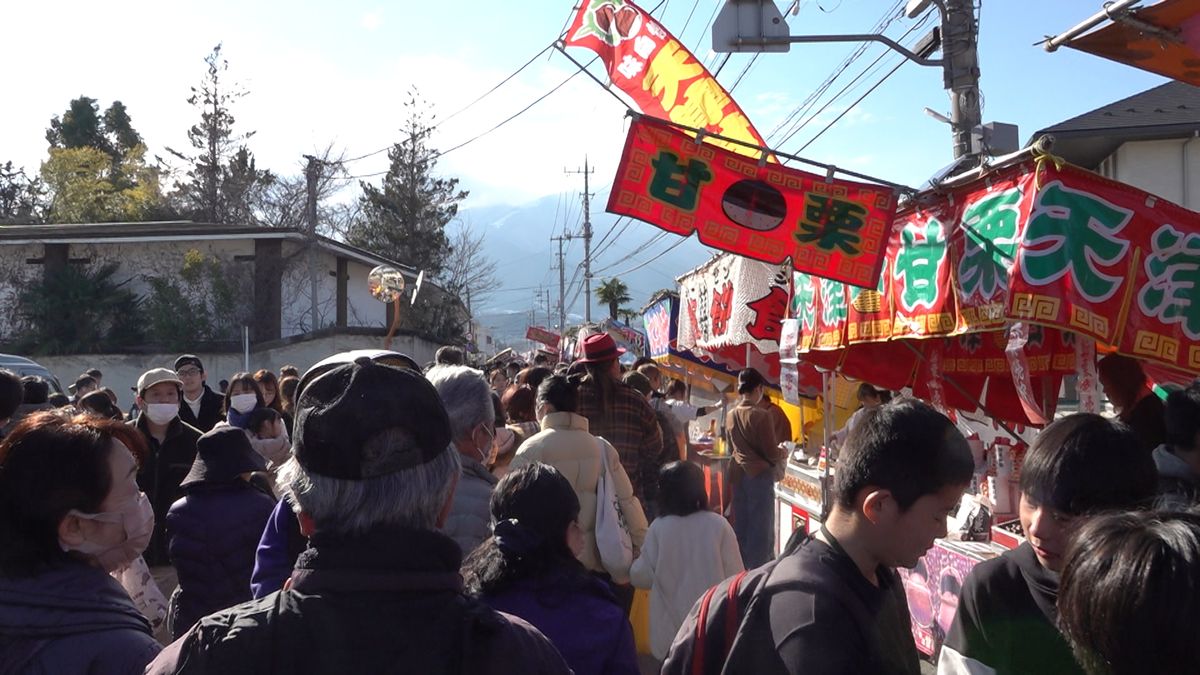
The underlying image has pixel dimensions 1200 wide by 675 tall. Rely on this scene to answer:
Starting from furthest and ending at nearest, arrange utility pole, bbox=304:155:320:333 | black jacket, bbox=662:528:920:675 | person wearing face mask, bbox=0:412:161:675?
1. utility pole, bbox=304:155:320:333
2. person wearing face mask, bbox=0:412:161:675
3. black jacket, bbox=662:528:920:675

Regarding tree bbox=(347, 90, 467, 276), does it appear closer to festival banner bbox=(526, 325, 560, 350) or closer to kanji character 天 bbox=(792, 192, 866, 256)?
festival banner bbox=(526, 325, 560, 350)

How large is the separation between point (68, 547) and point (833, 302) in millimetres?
6677

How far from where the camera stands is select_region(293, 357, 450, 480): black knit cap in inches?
68.0

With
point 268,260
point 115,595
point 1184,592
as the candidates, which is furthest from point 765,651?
point 268,260

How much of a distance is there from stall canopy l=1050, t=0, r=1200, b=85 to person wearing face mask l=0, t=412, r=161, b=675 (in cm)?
459

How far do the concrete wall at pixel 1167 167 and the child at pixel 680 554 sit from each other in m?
15.1

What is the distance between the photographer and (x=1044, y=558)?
248cm

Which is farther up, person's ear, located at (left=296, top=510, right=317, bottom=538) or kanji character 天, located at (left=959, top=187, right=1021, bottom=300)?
kanji character 天, located at (left=959, top=187, right=1021, bottom=300)

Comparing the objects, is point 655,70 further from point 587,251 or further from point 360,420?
point 587,251

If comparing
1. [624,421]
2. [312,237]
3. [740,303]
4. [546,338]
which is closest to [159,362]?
[312,237]

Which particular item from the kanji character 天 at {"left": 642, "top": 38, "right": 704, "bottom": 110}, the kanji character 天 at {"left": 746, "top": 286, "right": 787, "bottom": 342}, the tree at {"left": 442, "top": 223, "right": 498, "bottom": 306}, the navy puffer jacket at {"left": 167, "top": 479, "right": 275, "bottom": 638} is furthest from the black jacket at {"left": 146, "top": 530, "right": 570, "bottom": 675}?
the tree at {"left": 442, "top": 223, "right": 498, "bottom": 306}

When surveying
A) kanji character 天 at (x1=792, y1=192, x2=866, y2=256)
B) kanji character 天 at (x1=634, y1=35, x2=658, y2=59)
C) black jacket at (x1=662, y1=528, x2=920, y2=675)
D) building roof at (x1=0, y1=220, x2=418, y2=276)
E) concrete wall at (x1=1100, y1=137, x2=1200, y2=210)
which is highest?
concrete wall at (x1=1100, y1=137, x2=1200, y2=210)

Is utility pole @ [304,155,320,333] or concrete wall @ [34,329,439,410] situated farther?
utility pole @ [304,155,320,333]

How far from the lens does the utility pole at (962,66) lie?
319 inches
